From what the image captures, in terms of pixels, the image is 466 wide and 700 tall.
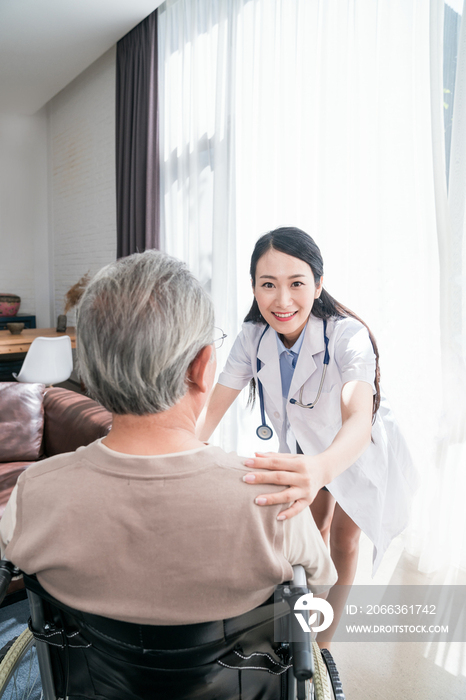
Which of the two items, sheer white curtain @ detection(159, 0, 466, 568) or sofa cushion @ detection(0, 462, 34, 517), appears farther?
sheer white curtain @ detection(159, 0, 466, 568)

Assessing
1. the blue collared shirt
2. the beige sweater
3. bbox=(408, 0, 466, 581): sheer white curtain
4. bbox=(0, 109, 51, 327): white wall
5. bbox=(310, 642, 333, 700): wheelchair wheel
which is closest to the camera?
the beige sweater

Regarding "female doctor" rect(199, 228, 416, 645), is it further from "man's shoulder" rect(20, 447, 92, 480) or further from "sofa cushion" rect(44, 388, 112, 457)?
"sofa cushion" rect(44, 388, 112, 457)

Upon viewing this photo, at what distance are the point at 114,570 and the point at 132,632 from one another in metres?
0.09

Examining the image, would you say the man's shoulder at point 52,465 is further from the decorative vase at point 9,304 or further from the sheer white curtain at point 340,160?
the decorative vase at point 9,304

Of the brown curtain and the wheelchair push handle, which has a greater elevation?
the brown curtain

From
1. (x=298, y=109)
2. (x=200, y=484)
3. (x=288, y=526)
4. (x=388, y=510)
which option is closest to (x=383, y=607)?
(x=388, y=510)

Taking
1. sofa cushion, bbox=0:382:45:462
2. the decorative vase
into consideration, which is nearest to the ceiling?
the decorative vase

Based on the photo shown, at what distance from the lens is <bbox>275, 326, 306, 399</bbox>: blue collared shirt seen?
1.56 m

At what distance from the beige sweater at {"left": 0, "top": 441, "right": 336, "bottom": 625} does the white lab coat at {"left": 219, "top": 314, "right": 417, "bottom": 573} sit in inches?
31.0

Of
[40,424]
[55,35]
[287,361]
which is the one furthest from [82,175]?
[287,361]

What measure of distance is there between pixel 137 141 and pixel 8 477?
3.11m

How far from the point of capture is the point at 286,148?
2.63 meters

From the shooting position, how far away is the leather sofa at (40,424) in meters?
2.27

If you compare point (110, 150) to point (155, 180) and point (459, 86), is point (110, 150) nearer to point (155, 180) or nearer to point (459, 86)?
point (155, 180)
